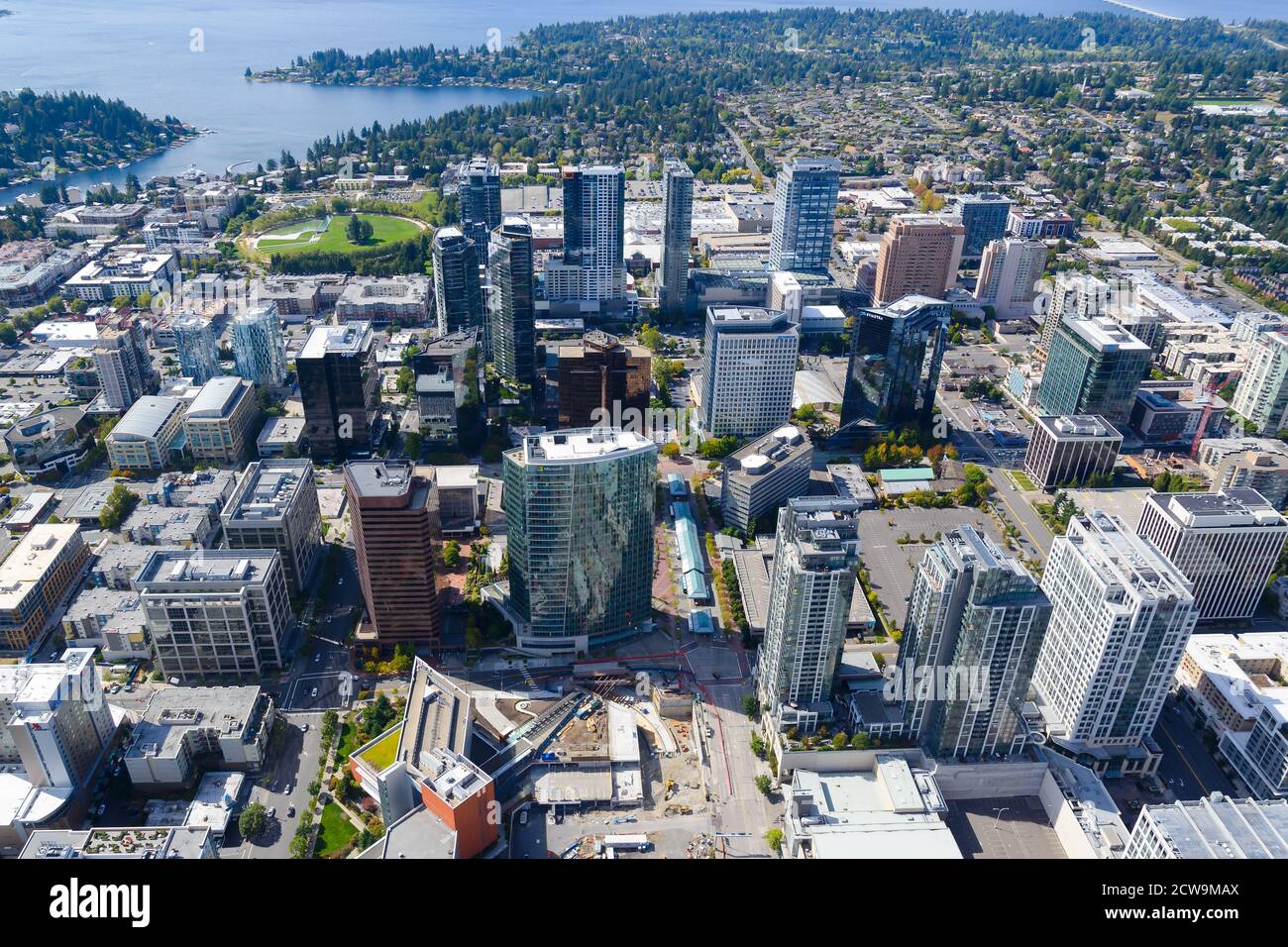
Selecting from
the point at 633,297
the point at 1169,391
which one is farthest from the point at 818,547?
the point at 633,297

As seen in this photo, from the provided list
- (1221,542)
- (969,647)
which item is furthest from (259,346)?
(1221,542)

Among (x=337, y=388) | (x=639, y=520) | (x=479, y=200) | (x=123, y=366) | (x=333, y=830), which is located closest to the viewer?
(x=333, y=830)

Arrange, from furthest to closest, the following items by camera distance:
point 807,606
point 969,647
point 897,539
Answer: point 897,539 → point 807,606 → point 969,647

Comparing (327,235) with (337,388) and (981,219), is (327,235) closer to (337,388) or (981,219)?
(337,388)

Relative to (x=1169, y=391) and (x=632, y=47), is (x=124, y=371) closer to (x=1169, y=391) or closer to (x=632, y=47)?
(x=1169, y=391)

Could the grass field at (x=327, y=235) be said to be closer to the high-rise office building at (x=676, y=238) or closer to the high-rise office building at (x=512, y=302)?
the high-rise office building at (x=676, y=238)

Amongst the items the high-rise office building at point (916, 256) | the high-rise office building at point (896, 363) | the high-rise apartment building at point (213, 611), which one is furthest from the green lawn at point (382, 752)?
the high-rise office building at point (916, 256)
